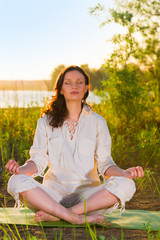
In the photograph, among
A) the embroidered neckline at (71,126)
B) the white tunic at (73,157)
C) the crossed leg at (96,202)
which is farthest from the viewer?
the embroidered neckline at (71,126)

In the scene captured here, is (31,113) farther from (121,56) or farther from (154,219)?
(154,219)

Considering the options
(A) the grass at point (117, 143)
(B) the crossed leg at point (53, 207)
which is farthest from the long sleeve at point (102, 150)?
(A) the grass at point (117, 143)

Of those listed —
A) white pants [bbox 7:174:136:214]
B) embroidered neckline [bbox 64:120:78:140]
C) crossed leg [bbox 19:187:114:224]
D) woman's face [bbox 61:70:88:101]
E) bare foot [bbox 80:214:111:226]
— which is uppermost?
woman's face [bbox 61:70:88:101]

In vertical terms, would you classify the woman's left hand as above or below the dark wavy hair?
below

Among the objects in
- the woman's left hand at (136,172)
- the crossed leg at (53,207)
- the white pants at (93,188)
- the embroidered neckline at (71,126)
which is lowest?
the crossed leg at (53,207)

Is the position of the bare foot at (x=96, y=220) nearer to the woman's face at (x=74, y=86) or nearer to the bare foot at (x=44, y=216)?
the bare foot at (x=44, y=216)

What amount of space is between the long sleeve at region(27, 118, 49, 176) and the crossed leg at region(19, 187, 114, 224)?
0.26m

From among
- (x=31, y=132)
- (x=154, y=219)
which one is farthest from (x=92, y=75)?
(x=154, y=219)

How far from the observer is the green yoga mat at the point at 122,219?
2.34 m

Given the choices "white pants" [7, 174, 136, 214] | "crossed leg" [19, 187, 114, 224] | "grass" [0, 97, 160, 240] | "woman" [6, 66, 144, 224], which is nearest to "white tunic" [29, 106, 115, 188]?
"woman" [6, 66, 144, 224]

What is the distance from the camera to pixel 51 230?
227 cm

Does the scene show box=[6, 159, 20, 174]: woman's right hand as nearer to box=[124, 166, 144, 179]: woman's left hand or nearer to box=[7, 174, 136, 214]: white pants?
box=[7, 174, 136, 214]: white pants

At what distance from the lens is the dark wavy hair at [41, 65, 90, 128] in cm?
264

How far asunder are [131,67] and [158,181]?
2.25m
